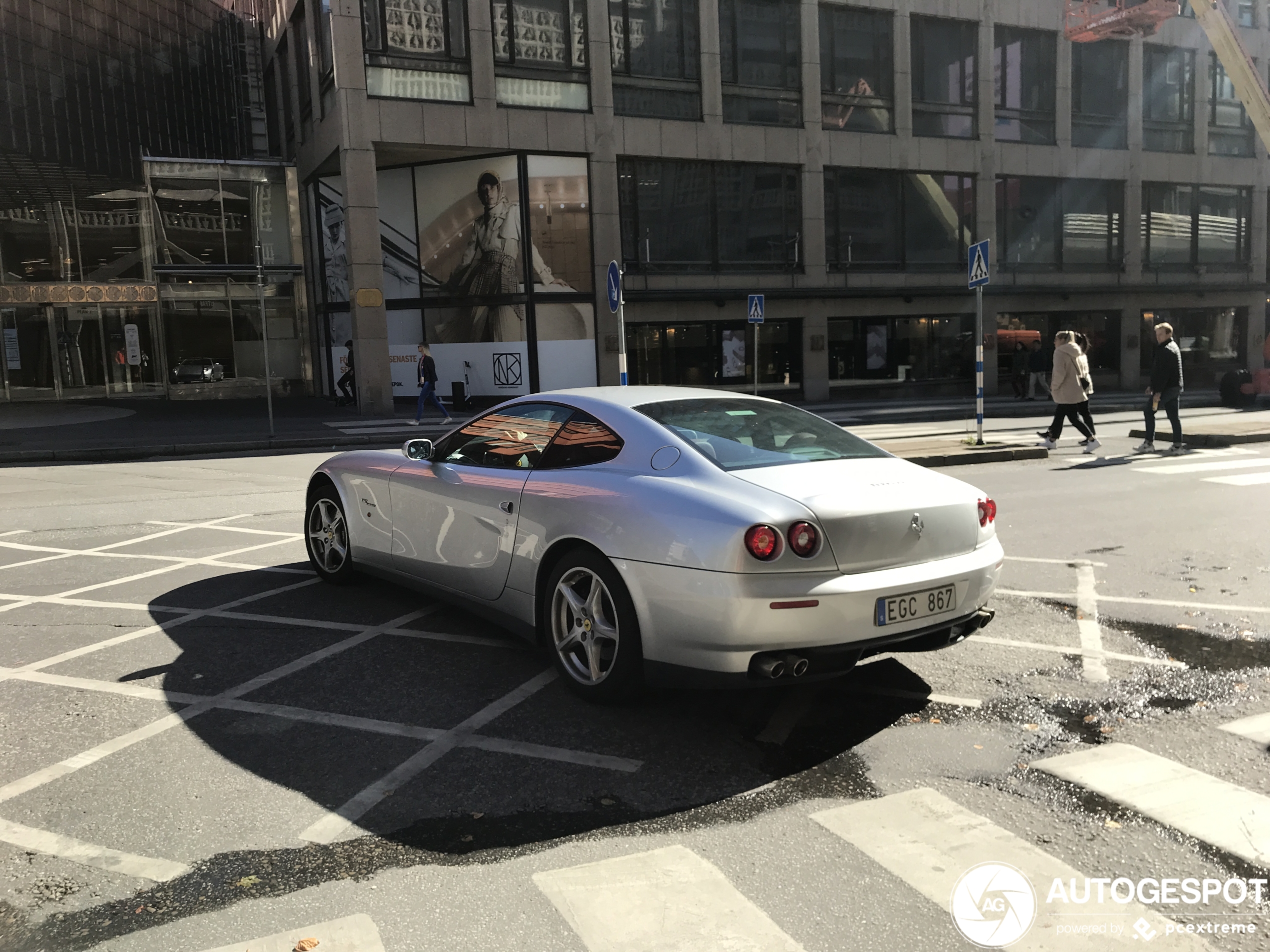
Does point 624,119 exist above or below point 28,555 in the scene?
above

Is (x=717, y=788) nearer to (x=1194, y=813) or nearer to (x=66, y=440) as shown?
(x=1194, y=813)

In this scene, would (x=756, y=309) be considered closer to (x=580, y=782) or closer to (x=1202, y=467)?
(x=1202, y=467)

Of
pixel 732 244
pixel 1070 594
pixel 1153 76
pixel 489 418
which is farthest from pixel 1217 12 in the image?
pixel 489 418

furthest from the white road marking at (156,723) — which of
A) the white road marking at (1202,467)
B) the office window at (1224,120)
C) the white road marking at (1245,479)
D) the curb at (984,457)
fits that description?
the office window at (1224,120)

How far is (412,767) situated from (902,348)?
92.8 ft

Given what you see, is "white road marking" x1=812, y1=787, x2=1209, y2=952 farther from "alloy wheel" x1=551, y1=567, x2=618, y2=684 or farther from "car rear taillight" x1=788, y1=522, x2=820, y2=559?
"alloy wheel" x1=551, y1=567, x2=618, y2=684

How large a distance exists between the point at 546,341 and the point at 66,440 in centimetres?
1117

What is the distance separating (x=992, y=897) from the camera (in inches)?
113

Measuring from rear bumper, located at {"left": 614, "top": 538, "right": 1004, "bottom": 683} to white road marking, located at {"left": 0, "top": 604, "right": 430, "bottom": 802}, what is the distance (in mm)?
1977

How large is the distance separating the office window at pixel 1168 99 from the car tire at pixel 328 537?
3421 cm

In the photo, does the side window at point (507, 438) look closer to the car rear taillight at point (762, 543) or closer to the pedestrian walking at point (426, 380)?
the car rear taillight at point (762, 543)

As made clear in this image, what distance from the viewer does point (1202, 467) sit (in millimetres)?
12648

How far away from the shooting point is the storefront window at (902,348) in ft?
96.9

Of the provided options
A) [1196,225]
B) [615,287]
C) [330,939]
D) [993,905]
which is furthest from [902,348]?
[330,939]
